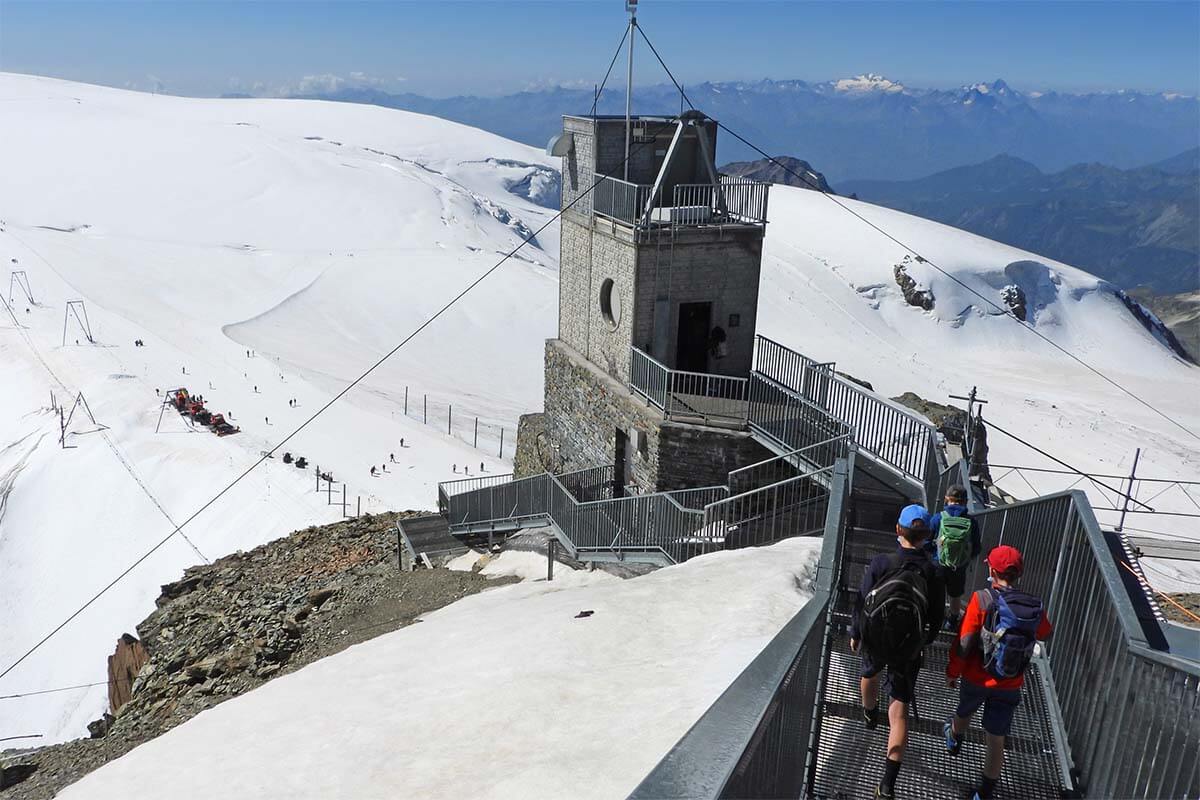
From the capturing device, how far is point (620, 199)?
679 inches

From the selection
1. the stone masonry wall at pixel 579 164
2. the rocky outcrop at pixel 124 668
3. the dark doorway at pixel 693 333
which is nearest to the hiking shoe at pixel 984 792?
the dark doorway at pixel 693 333

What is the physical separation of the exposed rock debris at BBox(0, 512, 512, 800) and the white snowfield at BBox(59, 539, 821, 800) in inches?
88.7

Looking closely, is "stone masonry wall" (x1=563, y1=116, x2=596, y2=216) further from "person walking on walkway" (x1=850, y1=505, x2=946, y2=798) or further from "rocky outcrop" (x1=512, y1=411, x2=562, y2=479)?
"person walking on walkway" (x1=850, y1=505, x2=946, y2=798)

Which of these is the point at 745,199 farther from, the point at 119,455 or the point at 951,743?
the point at 119,455

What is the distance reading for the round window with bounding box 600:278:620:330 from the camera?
1764 centimetres

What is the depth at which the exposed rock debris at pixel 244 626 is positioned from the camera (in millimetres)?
13672

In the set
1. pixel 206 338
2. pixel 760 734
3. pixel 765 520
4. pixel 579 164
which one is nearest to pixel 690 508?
pixel 765 520

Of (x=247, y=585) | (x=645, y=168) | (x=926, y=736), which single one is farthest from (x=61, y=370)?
(x=926, y=736)

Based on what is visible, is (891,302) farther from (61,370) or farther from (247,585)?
(247,585)

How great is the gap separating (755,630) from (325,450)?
2607 centimetres

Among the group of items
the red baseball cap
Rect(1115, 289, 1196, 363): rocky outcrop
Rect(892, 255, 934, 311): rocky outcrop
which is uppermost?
the red baseball cap

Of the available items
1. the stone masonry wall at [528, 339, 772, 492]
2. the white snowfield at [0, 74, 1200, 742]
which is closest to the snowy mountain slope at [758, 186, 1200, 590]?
the white snowfield at [0, 74, 1200, 742]

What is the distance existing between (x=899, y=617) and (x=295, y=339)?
46.7m

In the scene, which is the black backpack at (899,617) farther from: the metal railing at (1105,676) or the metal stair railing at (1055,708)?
the metal railing at (1105,676)
